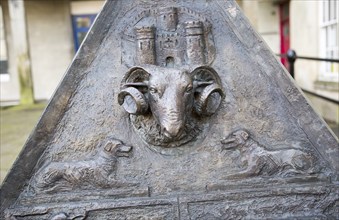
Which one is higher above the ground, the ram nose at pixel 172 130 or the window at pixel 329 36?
the window at pixel 329 36

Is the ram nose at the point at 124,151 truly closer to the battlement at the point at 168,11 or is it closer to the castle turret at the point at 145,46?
the castle turret at the point at 145,46

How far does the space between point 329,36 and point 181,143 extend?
202 inches

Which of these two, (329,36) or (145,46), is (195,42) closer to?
(145,46)

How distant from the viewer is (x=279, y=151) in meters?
1.62

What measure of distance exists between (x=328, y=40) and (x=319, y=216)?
16.4 feet

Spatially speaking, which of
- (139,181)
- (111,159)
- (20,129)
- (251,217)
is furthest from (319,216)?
(20,129)

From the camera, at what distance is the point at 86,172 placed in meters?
1.62

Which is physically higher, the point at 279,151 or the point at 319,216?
the point at 279,151

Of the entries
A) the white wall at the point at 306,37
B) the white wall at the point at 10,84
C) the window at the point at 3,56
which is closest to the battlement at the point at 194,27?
the white wall at the point at 306,37

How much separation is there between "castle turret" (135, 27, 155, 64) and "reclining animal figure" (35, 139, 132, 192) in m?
0.37

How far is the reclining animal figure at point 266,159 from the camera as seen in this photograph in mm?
1614

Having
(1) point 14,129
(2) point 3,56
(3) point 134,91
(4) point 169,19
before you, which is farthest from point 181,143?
(2) point 3,56

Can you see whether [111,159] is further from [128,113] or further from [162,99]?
[162,99]

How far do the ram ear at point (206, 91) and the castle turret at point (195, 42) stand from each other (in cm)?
8
